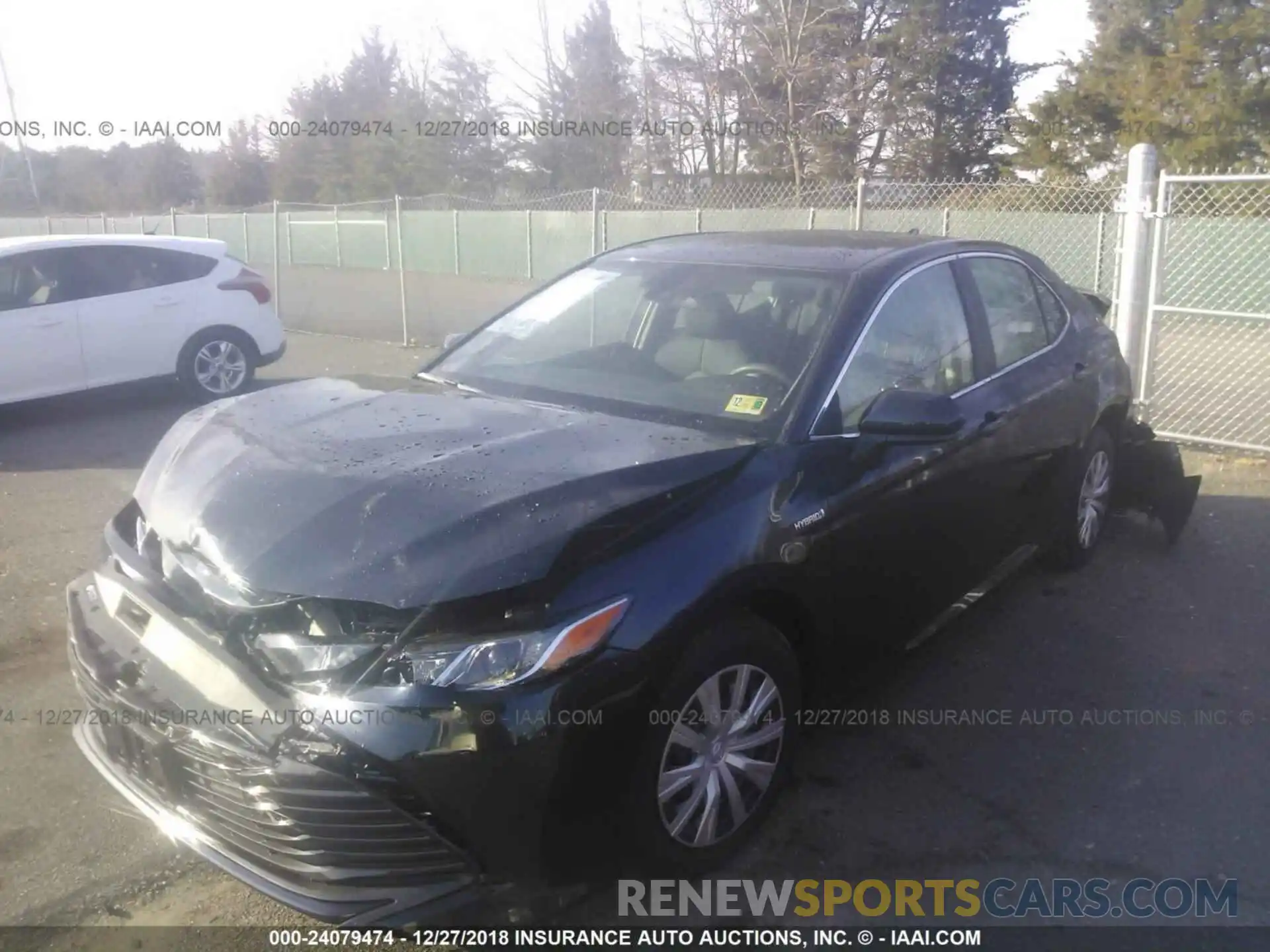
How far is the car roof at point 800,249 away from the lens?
4.10 meters

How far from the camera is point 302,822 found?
2.51 meters

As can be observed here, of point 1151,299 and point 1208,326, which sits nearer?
point 1151,299

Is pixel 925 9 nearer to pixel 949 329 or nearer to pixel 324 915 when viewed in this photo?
pixel 949 329

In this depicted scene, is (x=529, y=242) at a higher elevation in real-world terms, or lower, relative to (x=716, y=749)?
higher

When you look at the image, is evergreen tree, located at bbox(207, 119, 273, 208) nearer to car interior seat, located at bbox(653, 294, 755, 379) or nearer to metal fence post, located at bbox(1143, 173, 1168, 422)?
metal fence post, located at bbox(1143, 173, 1168, 422)

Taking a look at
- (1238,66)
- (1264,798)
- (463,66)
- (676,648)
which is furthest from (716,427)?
(463,66)

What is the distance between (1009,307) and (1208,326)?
8889mm

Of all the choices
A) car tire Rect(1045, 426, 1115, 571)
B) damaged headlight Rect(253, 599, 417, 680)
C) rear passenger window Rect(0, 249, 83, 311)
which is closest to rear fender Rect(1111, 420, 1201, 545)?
car tire Rect(1045, 426, 1115, 571)

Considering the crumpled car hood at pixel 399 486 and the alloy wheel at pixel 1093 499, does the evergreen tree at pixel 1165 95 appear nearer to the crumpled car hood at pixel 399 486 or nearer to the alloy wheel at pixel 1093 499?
the alloy wheel at pixel 1093 499

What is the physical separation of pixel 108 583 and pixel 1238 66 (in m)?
32.7

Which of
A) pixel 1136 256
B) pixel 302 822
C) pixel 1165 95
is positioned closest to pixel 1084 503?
pixel 1136 256

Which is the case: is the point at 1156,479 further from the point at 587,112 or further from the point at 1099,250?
the point at 587,112

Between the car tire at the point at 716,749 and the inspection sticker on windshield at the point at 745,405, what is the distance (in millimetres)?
714

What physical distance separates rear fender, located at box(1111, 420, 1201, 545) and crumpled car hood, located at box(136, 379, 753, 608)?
3.62 metres
